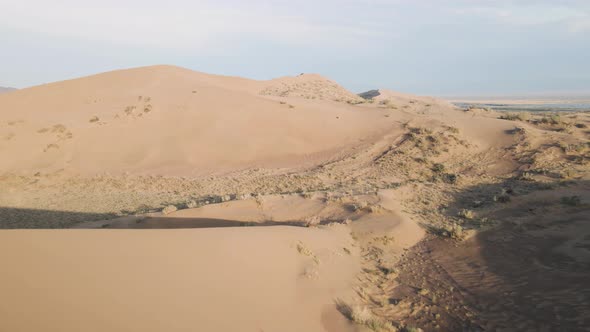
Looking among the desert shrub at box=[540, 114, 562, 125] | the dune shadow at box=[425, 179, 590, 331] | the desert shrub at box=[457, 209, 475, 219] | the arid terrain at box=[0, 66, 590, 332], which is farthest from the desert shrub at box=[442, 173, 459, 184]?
the desert shrub at box=[540, 114, 562, 125]

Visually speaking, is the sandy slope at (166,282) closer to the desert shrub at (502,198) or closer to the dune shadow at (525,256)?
the dune shadow at (525,256)

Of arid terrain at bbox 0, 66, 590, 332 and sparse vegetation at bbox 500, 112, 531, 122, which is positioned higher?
sparse vegetation at bbox 500, 112, 531, 122

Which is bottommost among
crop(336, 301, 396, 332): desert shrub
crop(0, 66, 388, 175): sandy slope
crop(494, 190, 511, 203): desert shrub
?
crop(336, 301, 396, 332): desert shrub

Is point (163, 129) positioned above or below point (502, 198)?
above

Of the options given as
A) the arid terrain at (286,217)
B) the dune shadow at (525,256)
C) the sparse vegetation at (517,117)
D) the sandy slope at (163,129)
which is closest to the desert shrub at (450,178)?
the arid terrain at (286,217)

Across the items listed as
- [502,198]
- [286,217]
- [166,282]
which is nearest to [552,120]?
[502,198]

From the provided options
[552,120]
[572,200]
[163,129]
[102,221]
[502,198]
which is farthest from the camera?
[163,129]

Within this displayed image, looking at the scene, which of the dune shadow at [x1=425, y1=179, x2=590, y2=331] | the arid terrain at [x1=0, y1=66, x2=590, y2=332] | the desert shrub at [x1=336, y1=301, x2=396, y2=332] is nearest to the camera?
the arid terrain at [x1=0, y1=66, x2=590, y2=332]

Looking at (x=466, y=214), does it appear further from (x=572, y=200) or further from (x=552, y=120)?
(x=552, y=120)

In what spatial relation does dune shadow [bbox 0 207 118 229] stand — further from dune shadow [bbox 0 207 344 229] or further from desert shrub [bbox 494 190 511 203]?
desert shrub [bbox 494 190 511 203]

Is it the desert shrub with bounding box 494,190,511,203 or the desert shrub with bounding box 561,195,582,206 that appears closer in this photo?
the desert shrub with bounding box 561,195,582,206
